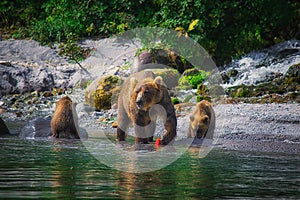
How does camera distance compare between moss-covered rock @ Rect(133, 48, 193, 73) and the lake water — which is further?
moss-covered rock @ Rect(133, 48, 193, 73)

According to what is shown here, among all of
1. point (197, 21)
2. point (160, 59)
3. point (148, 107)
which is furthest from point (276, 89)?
point (148, 107)

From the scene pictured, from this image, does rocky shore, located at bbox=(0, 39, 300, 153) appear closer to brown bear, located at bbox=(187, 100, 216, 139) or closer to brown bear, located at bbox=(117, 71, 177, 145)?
brown bear, located at bbox=(187, 100, 216, 139)

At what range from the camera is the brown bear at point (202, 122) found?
42.6 feet

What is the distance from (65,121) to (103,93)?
761 centimetres

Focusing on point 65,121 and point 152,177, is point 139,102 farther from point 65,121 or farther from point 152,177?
point 152,177

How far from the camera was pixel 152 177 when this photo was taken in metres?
7.82

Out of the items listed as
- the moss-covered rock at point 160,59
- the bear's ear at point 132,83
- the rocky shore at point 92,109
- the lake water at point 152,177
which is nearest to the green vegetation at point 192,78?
the moss-covered rock at point 160,59

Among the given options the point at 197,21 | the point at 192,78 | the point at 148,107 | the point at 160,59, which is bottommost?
the point at 148,107

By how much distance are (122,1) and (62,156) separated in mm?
18352

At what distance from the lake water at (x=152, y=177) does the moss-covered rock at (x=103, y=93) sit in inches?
367

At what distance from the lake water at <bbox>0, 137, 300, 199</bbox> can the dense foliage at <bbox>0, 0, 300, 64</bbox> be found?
14789 mm

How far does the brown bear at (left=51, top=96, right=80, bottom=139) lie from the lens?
12.7m

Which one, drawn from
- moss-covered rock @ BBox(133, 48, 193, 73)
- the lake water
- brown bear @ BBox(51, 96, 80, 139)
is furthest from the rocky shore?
the lake water

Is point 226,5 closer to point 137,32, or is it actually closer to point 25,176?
point 137,32
